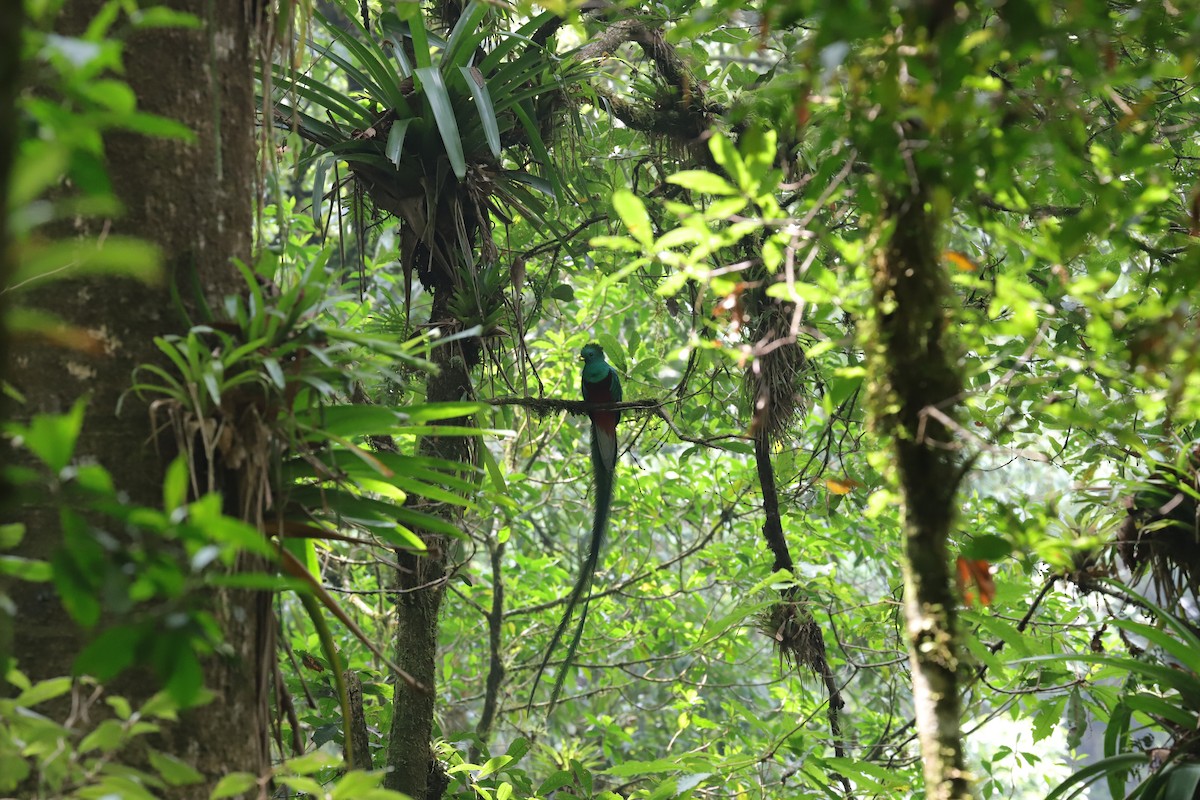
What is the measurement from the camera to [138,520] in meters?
0.55

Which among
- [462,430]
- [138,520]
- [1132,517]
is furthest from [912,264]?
[1132,517]

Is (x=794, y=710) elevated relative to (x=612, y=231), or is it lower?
lower

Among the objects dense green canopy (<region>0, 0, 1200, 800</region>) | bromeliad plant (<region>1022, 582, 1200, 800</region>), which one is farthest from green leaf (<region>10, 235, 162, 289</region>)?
bromeliad plant (<region>1022, 582, 1200, 800</region>)

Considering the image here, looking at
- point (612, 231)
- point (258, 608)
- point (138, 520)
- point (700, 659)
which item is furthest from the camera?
point (700, 659)

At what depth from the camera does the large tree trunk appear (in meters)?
0.93

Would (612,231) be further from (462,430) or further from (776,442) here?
(462,430)

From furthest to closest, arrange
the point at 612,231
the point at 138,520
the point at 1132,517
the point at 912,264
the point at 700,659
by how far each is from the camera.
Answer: the point at 700,659
the point at 612,231
the point at 1132,517
the point at 912,264
the point at 138,520

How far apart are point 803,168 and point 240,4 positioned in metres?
1.63

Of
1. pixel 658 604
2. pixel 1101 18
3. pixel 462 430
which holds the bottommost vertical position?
pixel 658 604

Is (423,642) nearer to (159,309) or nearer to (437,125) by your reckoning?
(437,125)

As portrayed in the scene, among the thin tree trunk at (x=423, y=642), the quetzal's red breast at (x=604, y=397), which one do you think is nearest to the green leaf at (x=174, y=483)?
the thin tree trunk at (x=423, y=642)

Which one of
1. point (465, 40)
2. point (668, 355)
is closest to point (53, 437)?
point (668, 355)

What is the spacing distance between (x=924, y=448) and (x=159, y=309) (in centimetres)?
80

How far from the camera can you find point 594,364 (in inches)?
113
